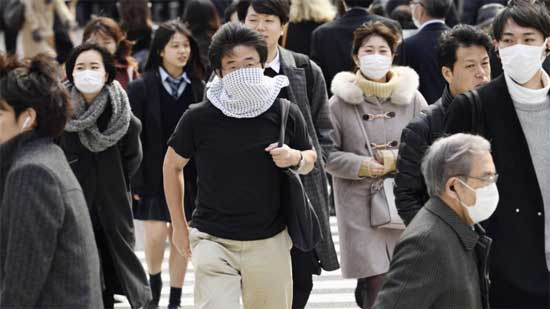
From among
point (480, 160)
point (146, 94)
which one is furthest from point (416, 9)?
point (480, 160)

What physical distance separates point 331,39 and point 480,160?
5622 mm

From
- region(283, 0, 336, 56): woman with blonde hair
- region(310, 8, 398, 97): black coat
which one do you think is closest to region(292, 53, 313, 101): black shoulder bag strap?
region(310, 8, 398, 97): black coat

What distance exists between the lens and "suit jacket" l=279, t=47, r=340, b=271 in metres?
7.11

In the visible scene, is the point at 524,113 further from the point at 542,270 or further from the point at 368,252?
the point at 368,252

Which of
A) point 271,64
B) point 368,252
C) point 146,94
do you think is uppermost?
point 271,64

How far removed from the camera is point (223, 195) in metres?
6.13

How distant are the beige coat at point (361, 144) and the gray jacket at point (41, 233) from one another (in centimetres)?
319

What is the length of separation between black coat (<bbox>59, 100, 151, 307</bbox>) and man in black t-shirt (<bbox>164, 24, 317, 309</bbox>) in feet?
5.38

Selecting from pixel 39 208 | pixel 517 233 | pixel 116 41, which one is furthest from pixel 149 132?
pixel 39 208

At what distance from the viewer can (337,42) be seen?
411 inches

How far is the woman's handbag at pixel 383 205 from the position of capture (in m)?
7.83

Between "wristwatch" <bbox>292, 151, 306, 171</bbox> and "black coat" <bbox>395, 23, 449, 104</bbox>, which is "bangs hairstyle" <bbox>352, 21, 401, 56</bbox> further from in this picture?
"black coat" <bbox>395, 23, 449, 104</bbox>

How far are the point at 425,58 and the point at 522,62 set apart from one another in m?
4.29

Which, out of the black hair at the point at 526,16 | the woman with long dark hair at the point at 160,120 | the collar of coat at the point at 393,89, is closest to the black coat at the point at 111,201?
the woman with long dark hair at the point at 160,120
